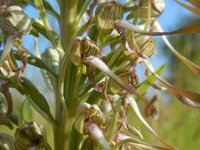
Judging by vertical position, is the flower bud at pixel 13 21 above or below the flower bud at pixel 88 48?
above

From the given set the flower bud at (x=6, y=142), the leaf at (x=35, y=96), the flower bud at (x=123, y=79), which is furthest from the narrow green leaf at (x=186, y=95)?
the flower bud at (x=6, y=142)

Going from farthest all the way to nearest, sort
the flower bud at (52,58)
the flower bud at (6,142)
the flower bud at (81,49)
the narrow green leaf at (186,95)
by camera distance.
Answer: the flower bud at (52,58)
the flower bud at (6,142)
the flower bud at (81,49)
the narrow green leaf at (186,95)

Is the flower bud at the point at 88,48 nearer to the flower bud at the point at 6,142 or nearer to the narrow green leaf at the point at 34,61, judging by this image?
the narrow green leaf at the point at 34,61

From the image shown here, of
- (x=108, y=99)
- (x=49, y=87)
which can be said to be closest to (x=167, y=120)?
(x=49, y=87)

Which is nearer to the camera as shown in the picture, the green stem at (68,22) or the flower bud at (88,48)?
the flower bud at (88,48)

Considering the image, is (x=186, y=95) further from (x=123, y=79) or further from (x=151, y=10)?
(x=151, y=10)

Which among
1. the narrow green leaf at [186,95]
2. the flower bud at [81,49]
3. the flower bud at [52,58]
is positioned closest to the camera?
the narrow green leaf at [186,95]
